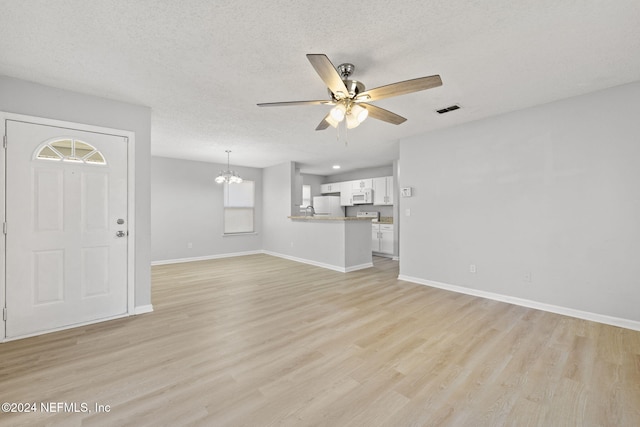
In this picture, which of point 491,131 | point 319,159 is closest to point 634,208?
point 491,131

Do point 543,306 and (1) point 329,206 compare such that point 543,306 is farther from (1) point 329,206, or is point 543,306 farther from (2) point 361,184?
(1) point 329,206

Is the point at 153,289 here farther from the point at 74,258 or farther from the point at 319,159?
the point at 319,159

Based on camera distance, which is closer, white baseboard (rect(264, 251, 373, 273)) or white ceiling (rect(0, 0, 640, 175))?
white ceiling (rect(0, 0, 640, 175))

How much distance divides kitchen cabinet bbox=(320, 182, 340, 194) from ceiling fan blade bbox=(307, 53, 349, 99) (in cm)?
632

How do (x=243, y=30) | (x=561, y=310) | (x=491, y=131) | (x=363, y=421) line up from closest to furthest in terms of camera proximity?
(x=363, y=421) → (x=243, y=30) → (x=561, y=310) → (x=491, y=131)

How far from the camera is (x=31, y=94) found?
103 inches

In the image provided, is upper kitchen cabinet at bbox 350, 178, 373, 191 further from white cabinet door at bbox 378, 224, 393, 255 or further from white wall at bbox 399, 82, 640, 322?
white wall at bbox 399, 82, 640, 322

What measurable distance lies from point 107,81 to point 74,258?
75.4 inches

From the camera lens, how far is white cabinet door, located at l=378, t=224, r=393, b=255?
6871 mm

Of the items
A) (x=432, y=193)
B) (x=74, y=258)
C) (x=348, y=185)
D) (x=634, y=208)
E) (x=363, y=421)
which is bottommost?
(x=363, y=421)

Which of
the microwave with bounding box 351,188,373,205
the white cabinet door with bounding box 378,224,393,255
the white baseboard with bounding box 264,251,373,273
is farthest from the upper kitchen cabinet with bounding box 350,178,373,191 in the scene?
the white baseboard with bounding box 264,251,373,273

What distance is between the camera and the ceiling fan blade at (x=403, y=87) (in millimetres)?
1926

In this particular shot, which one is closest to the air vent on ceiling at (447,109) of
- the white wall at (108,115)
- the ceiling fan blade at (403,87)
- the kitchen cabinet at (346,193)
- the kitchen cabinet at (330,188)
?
the ceiling fan blade at (403,87)

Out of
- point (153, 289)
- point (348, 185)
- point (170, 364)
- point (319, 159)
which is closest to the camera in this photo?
point (170, 364)
